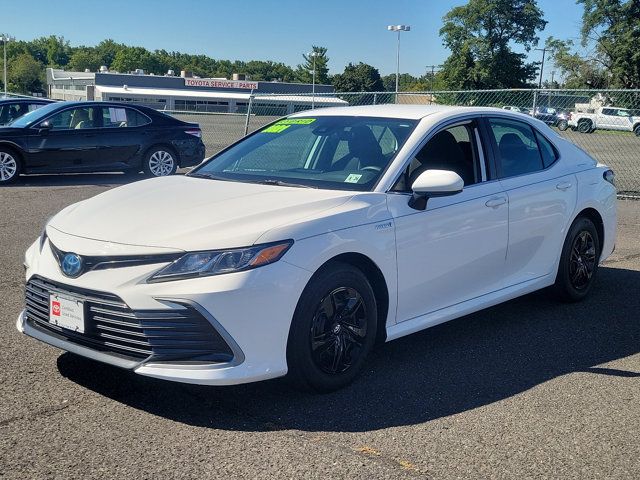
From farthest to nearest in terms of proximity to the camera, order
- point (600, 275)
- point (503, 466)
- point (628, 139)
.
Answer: point (628, 139) < point (600, 275) < point (503, 466)

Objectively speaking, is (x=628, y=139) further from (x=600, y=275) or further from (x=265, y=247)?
(x=265, y=247)

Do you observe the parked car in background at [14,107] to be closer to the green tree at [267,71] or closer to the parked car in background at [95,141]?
the parked car in background at [95,141]

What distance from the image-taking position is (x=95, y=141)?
13430mm

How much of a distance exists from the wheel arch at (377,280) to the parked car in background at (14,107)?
11.8 m

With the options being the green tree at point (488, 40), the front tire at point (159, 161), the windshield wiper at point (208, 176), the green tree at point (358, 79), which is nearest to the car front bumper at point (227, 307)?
the windshield wiper at point (208, 176)

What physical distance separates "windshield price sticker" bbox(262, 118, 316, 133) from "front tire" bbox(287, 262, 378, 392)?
1.70 metres

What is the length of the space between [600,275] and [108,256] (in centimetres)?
525

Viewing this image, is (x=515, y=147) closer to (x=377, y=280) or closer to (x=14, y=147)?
(x=377, y=280)

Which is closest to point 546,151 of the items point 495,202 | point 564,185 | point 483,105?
point 564,185

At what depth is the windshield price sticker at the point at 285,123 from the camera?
5492mm

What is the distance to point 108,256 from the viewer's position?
373cm

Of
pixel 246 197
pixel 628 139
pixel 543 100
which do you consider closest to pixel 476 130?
pixel 246 197

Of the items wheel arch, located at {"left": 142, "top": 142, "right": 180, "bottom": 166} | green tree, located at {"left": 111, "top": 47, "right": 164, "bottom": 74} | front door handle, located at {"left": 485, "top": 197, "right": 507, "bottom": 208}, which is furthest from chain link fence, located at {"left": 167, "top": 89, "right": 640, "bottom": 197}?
green tree, located at {"left": 111, "top": 47, "right": 164, "bottom": 74}

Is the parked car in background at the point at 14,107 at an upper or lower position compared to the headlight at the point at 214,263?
upper
